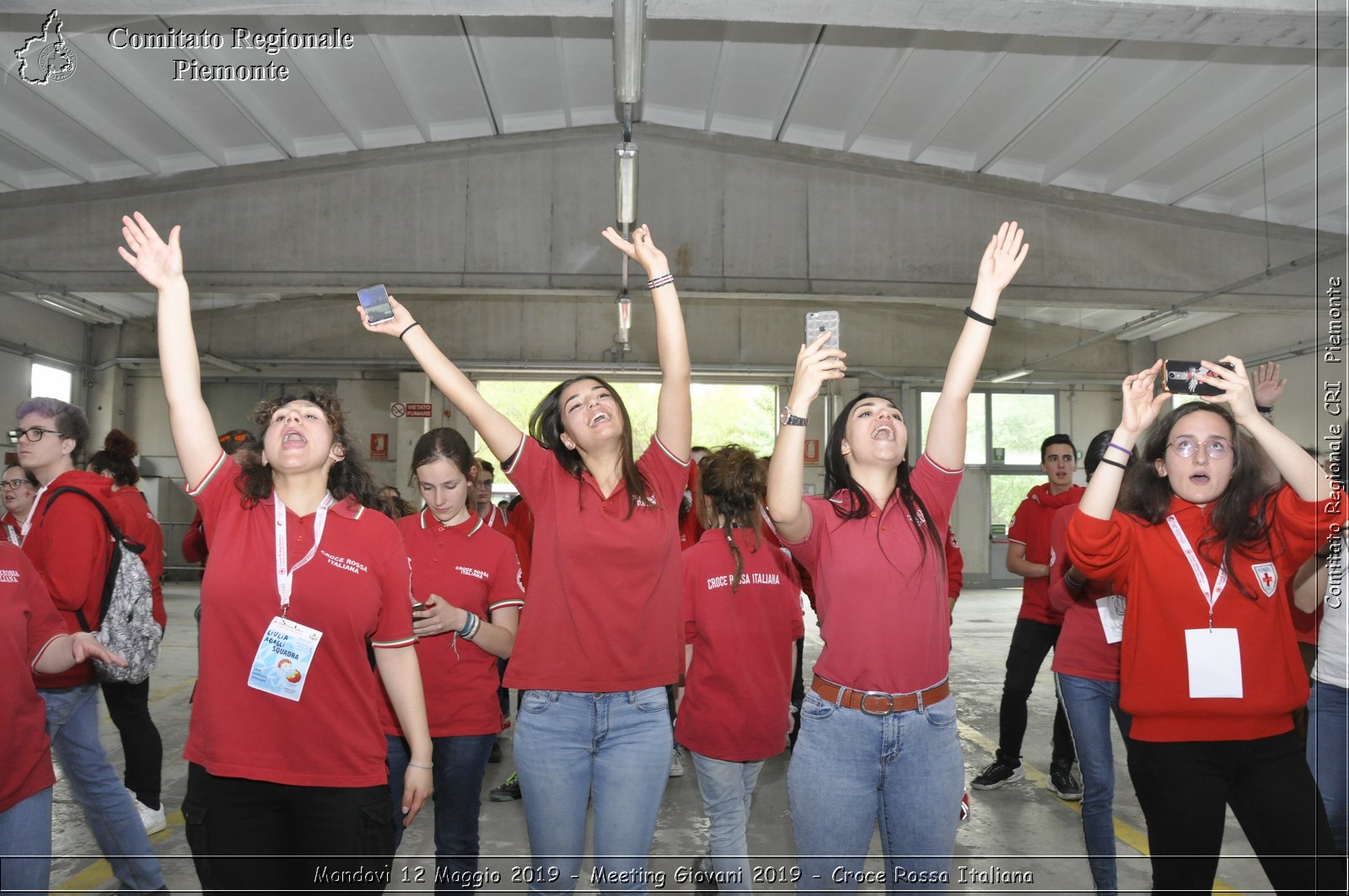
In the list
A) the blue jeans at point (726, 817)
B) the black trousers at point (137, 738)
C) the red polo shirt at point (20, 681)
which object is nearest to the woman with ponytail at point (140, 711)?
the black trousers at point (137, 738)

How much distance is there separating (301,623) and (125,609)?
1.61 metres

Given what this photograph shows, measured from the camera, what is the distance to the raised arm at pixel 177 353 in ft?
7.14

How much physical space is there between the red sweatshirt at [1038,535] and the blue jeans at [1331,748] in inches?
73.7

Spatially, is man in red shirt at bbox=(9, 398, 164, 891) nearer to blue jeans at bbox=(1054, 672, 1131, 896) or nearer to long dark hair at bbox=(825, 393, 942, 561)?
long dark hair at bbox=(825, 393, 942, 561)

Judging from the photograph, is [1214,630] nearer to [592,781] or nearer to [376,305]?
[592,781]

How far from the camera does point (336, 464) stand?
248 centimetres

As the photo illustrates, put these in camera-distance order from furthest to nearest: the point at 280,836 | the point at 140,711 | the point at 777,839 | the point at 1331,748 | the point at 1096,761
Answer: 1. the point at 777,839
2. the point at 140,711
3. the point at 1096,761
4. the point at 1331,748
5. the point at 280,836

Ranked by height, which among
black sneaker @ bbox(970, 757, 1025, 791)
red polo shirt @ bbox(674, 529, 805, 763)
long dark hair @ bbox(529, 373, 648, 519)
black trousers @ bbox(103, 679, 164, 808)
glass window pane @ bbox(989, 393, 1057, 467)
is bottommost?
black sneaker @ bbox(970, 757, 1025, 791)

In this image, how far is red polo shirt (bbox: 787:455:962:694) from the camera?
2.33m

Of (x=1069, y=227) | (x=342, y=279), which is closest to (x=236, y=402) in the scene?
(x=342, y=279)

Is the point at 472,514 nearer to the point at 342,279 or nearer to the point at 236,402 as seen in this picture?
the point at 342,279

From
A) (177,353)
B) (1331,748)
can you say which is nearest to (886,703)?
(1331,748)

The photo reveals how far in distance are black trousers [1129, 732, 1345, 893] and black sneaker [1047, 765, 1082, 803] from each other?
2.77 metres

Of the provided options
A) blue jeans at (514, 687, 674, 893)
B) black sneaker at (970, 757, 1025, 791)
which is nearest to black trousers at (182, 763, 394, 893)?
blue jeans at (514, 687, 674, 893)
